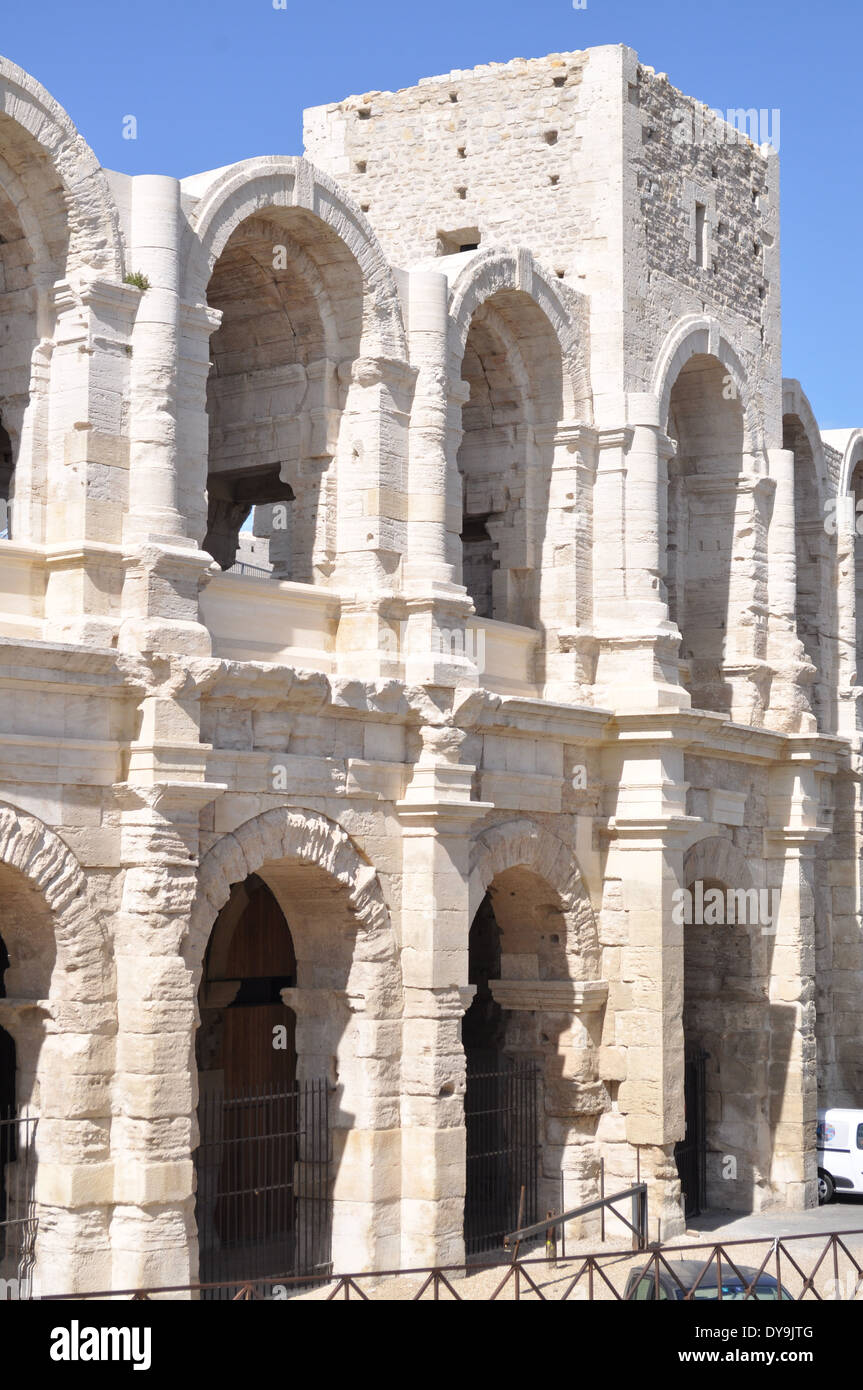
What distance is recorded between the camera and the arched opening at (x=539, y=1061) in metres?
17.1

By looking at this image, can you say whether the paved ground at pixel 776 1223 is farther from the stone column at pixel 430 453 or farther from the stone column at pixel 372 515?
the stone column at pixel 430 453

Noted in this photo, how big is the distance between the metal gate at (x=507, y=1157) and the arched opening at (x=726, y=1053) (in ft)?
8.41

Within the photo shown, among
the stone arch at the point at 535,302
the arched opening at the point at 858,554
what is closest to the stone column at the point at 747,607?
the stone arch at the point at 535,302

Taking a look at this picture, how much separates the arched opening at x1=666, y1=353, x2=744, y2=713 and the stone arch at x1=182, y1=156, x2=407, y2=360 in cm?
550

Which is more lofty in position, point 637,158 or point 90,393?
point 637,158

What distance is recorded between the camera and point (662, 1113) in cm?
1700

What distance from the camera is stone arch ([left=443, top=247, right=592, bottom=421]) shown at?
634 inches

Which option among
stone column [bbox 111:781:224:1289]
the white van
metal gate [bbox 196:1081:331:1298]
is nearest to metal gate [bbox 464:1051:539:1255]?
metal gate [bbox 196:1081:331:1298]

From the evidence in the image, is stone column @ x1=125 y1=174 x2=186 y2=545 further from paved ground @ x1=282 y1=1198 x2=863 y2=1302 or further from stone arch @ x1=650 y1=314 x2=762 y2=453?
stone arch @ x1=650 y1=314 x2=762 y2=453

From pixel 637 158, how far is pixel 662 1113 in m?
9.18

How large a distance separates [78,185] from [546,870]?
23.9 ft

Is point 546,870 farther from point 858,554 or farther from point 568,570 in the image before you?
point 858,554

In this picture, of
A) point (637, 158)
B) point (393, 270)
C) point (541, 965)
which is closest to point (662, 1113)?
point (541, 965)
